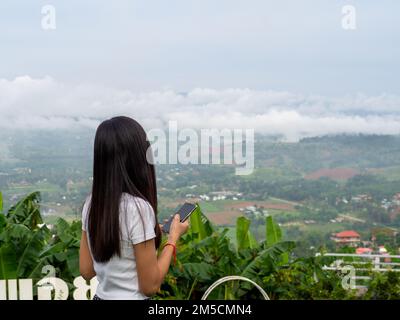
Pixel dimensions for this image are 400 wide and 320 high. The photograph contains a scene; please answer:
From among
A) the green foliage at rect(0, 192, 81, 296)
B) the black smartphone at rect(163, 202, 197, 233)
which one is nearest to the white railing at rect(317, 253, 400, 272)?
the green foliage at rect(0, 192, 81, 296)

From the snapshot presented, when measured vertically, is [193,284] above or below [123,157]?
below

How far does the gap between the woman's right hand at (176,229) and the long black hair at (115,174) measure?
147mm

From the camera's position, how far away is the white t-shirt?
1591mm

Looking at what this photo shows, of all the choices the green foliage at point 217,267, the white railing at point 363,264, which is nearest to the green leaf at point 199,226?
the green foliage at point 217,267

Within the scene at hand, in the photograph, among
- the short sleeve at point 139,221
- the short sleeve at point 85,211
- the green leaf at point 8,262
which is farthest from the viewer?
the green leaf at point 8,262

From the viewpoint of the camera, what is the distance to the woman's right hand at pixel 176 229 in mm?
1725

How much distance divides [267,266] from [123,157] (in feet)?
7.91

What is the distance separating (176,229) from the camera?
1739mm

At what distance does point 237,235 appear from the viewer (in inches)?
170

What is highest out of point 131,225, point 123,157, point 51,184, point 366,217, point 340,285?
point 123,157

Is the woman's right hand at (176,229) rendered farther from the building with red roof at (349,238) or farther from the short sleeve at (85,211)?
the building with red roof at (349,238)
